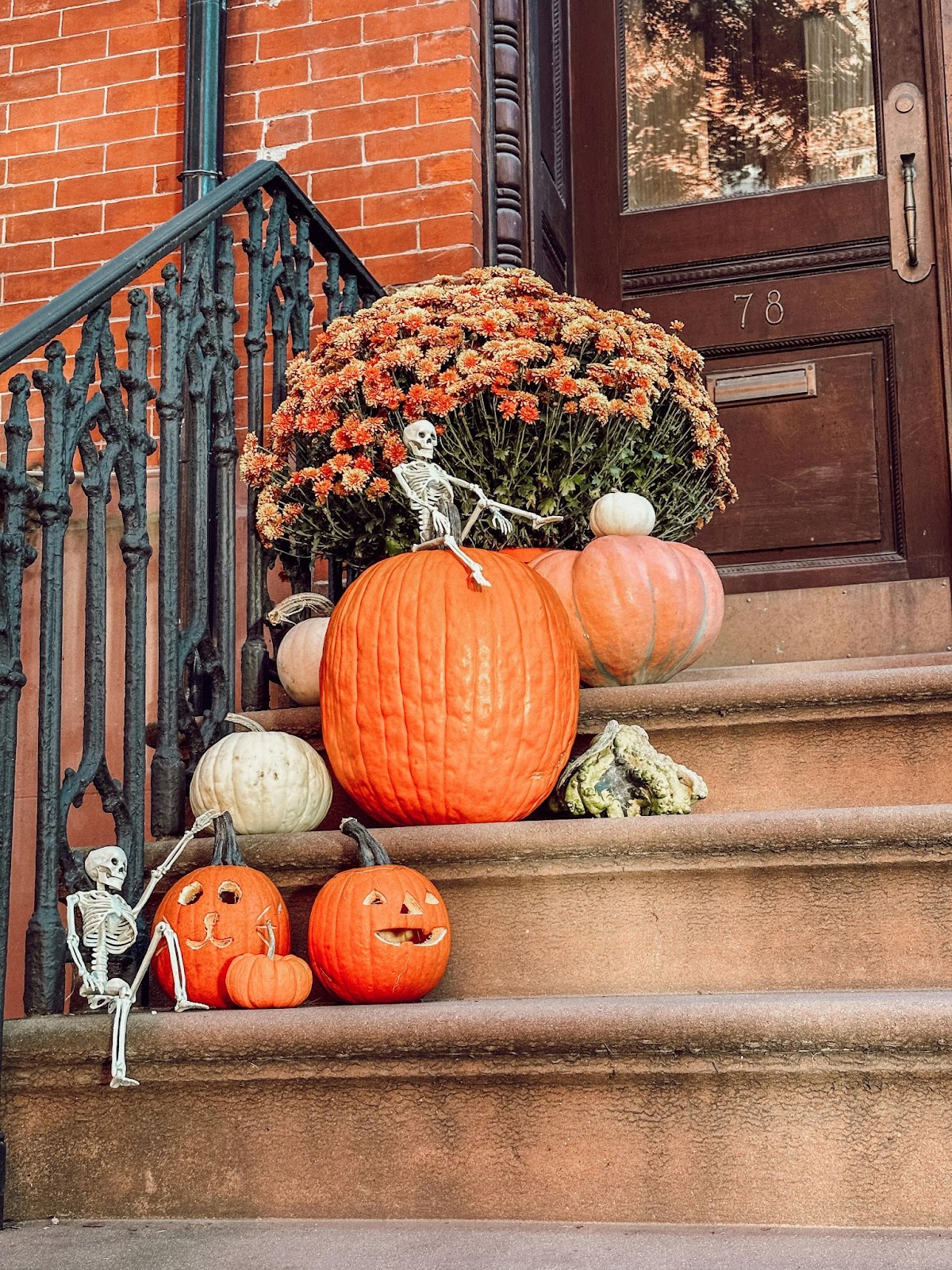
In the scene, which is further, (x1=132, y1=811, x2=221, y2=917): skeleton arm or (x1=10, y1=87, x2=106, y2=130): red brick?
(x1=10, y1=87, x2=106, y2=130): red brick

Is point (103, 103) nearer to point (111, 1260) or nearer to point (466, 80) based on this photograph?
point (466, 80)

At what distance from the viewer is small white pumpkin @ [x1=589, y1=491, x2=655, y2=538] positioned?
278 centimetres

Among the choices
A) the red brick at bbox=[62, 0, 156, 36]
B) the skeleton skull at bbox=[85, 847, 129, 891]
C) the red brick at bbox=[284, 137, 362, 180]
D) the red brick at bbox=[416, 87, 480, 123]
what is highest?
the red brick at bbox=[62, 0, 156, 36]

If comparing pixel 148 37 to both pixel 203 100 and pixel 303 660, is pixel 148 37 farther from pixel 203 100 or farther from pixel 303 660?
pixel 303 660

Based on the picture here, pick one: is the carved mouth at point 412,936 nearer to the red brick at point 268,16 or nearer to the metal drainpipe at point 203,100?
the metal drainpipe at point 203,100

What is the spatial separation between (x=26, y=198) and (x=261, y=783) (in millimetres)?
2569

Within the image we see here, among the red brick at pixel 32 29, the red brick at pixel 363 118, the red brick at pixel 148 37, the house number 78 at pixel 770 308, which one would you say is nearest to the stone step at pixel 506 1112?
the house number 78 at pixel 770 308

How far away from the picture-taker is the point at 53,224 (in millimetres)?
4137

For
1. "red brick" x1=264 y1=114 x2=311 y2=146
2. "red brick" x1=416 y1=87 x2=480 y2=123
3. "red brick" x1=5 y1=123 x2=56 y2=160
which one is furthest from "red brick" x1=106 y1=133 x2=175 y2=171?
"red brick" x1=416 y1=87 x2=480 y2=123

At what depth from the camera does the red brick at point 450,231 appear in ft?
12.1

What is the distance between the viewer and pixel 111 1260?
162 centimetres

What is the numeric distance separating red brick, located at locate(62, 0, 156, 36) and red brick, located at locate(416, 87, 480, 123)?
3.21 feet

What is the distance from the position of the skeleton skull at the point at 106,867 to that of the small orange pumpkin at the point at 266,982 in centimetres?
26

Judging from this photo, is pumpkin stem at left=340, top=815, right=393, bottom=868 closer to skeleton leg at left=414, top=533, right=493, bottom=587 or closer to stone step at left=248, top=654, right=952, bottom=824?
skeleton leg at left=414, top=533, right=493, bottom=587
